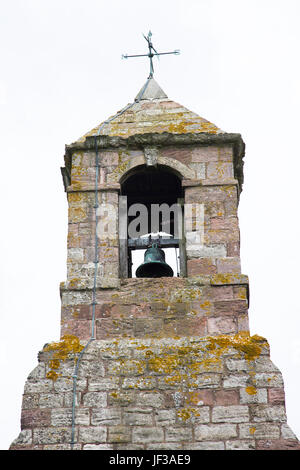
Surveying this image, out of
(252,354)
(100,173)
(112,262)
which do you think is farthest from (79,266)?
(252,354)

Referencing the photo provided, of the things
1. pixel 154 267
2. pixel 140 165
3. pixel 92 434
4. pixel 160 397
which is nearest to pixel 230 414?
pixel 160 397

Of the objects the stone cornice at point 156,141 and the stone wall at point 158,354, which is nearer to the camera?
the stone wall at point 158,354

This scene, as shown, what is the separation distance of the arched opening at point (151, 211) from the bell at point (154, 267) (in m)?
0.03

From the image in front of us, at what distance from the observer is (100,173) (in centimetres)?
1060

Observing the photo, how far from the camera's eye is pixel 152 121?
Answer: 1107 cm

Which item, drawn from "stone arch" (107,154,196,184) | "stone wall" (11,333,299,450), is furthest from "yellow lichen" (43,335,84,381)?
"stone arch" (107,154,196,184)

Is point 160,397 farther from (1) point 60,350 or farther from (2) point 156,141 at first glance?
(2) point 156,141

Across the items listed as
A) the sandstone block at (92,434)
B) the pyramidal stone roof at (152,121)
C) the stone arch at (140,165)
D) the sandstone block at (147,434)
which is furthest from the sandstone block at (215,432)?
the pyramidal stone roof at (152,121)

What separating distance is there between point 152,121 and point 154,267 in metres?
1.65

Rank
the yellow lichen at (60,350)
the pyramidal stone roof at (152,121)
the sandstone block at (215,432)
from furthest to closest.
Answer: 1. the pyramidal stone roof at (152,121)
2. the yellow lichen at (60,350)
3. the sandstone block at (215,432)

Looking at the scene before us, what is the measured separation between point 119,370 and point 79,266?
1225 millimetres

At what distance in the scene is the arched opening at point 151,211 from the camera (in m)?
10.5

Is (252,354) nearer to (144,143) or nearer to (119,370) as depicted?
(119,370)

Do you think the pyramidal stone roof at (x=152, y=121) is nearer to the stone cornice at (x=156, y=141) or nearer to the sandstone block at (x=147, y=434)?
the stone cornice at (x=156, y=141)
